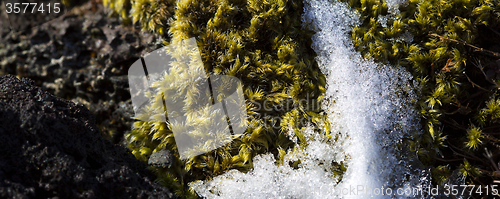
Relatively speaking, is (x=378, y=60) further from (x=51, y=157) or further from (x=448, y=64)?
(x=51, y=157)

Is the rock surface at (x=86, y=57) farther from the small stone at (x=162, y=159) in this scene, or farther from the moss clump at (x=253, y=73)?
the small stone at (x=162, y=159)

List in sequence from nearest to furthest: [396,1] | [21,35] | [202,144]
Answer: [202,144]
[396,1]
[21,35]

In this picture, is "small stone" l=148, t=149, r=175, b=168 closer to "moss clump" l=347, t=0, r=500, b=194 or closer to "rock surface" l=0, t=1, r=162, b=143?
"rock surface" l=0, t=1, r=162, b=143

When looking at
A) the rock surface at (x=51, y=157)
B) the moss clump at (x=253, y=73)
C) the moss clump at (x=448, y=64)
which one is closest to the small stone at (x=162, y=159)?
the moss clump at (x=253, y=73)

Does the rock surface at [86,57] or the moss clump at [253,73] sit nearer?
the moss clump at [253,73]

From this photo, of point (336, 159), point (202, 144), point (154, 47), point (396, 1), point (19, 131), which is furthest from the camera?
point (154, 47)

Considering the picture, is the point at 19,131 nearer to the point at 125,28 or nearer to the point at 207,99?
the point at 207,99

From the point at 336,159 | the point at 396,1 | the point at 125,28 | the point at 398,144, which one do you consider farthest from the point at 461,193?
the point at 125,28

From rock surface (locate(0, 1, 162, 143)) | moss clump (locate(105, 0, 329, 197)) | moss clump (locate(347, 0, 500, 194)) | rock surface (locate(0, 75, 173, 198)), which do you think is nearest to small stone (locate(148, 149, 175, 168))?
moss clump (locate(105, 0, 329, 197))
